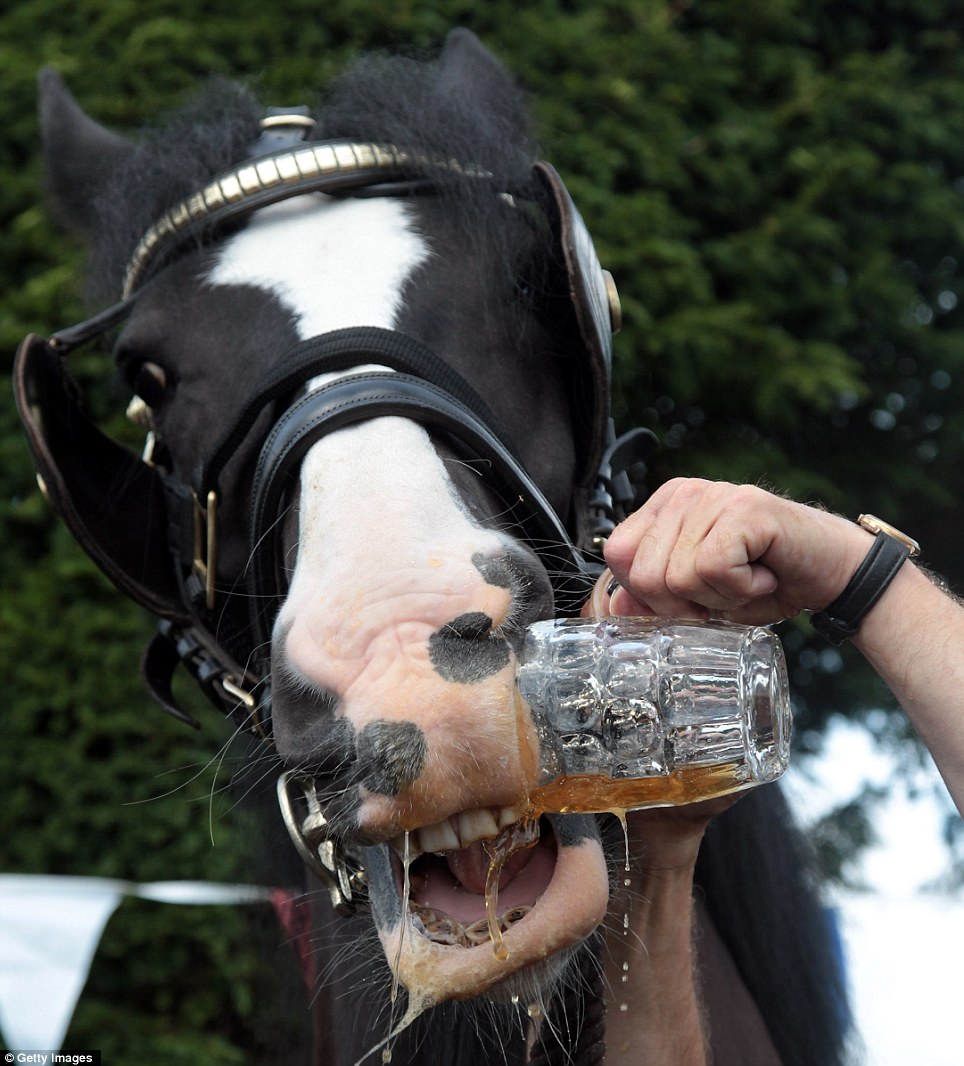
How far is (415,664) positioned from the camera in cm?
104

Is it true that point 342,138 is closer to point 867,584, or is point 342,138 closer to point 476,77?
point 476,77

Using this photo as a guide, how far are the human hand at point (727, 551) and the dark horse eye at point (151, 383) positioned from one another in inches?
33.9

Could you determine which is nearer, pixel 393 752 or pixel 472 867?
pixel 393 752

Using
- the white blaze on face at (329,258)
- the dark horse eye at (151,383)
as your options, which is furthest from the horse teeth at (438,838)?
the dark horse eye at (151,383)

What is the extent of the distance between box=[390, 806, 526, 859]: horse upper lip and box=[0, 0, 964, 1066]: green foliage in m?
1.91

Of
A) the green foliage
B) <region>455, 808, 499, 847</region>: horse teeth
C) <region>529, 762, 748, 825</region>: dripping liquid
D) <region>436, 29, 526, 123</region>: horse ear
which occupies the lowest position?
the green foliage

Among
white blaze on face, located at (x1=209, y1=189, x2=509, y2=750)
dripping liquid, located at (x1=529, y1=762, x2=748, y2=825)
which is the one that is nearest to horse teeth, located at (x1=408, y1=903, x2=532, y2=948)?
dripping liquid, located at (x1=529, y1=762, x2=748, y2=825)

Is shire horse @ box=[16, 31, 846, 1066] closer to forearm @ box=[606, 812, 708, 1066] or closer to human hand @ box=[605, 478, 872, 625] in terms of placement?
forearm @ box=[606, 812, 708, 1066]

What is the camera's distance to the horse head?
107cm

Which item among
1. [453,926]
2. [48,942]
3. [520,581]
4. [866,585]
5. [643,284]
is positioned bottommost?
[48,942]

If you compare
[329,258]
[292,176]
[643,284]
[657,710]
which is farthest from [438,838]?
[643,284]

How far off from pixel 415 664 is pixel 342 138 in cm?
98

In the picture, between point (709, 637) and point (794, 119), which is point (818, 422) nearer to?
point (794, 119)

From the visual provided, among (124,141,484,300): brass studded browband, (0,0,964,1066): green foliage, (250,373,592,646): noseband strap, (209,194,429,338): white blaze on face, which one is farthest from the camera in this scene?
(0,0,964,1066): green foliage
